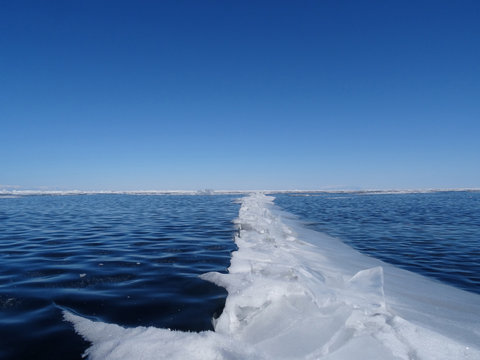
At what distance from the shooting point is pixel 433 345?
7.39ft

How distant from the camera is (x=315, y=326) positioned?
8.42ft

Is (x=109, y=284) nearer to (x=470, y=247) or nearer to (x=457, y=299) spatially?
(x=457, y=299)

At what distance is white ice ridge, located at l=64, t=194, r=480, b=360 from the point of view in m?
2.18

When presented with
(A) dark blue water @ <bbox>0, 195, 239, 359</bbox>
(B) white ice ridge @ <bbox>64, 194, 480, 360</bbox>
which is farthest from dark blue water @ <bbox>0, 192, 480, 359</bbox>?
(B) white ice ridge @ <bbox>64, 194, 480, 360</bbox>

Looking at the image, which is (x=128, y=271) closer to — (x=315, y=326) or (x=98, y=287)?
(x=98, y=287)

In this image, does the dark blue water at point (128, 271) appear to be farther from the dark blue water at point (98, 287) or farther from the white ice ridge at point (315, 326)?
the white ice ridge at point (315, 326)

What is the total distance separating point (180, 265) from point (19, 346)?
10.3 ft

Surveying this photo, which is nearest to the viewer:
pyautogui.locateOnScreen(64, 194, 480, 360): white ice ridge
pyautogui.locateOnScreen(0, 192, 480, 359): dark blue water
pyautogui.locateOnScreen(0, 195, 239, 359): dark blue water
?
pyautogui.locateOnScreen(64, 194, 480, 360): white ice ridge

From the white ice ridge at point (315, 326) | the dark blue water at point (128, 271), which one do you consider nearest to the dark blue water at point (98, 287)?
the dark blue water at point (128, 271)

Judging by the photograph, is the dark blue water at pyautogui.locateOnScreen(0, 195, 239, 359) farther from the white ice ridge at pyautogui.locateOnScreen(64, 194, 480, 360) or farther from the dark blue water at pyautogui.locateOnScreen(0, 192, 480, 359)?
the white ice ridge at pyautogui.locateOnScreen(64, 194, 480, 360)

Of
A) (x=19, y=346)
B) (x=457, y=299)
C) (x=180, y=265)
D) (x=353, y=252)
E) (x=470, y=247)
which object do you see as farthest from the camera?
(x=470, y=247)

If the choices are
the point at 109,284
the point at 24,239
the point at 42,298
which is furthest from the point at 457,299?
the point at 24,239

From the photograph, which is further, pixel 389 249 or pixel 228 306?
pixel 389 249

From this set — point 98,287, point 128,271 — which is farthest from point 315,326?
point 128,271
